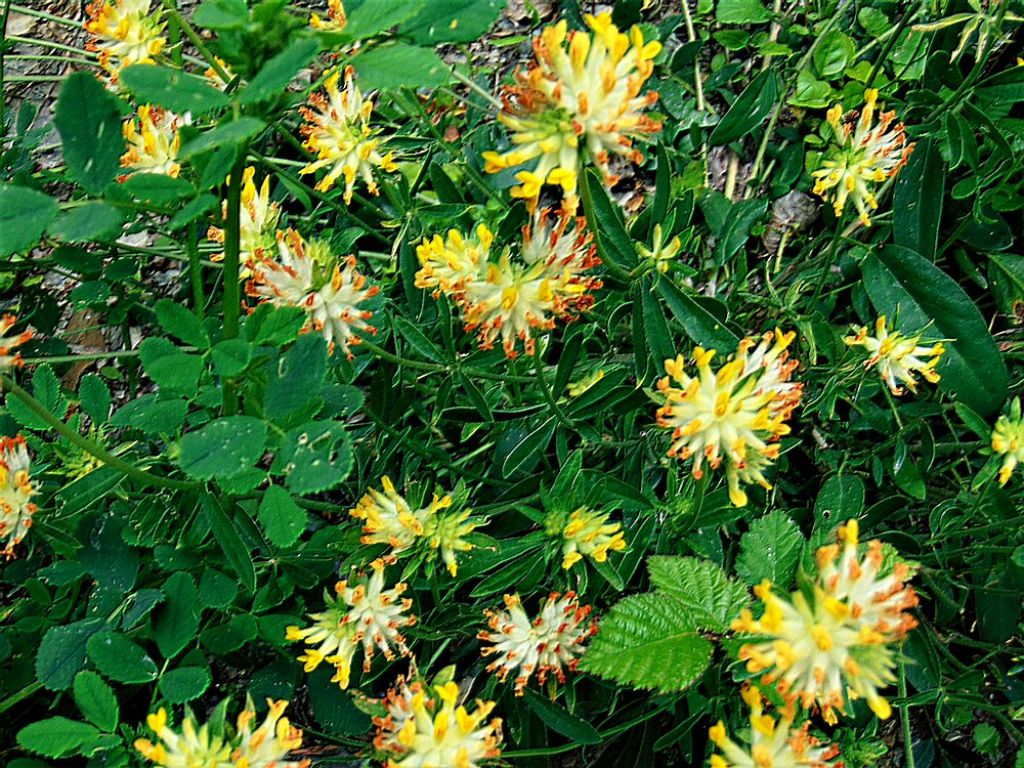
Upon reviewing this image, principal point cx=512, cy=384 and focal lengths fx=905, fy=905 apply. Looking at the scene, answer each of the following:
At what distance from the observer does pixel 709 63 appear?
2.81 meters

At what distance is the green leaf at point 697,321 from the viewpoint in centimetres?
169

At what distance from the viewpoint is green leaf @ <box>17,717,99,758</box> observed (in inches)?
62.8

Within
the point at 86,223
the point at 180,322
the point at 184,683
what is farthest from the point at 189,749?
the point at 86,223

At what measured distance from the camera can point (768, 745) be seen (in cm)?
132

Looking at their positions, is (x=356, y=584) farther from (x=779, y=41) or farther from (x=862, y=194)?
(x=779, y=41)

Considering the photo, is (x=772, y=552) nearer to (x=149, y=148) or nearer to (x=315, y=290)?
(x=315, y=290)

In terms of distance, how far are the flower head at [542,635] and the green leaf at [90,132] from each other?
1005 millimetres

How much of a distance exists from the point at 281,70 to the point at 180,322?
577mm

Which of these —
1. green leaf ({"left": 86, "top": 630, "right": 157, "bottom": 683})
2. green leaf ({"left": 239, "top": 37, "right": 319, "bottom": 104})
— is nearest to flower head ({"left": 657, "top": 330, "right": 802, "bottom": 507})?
green leaf ({"left": 239, "top": 37, "right": 319, "bottom": 104})

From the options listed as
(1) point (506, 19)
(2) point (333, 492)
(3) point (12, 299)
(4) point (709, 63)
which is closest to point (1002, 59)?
(4) point (709, 63)

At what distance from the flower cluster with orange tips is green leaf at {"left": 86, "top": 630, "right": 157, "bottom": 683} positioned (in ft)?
2.94

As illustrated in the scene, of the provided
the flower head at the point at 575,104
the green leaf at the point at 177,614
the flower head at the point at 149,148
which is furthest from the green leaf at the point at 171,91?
the green leaf at the point at 177,614

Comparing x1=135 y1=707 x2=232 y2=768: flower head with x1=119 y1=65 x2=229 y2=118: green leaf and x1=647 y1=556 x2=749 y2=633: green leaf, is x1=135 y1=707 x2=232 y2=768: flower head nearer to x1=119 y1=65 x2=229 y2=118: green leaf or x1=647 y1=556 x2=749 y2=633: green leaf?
x1=647 y1=556 x2=749 y2=633: green leaf

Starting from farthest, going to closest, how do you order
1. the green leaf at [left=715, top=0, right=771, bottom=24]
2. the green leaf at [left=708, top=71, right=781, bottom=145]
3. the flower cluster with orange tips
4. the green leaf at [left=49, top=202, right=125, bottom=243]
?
the green leaf at [left=715, top=0, right=771, bottom=24], the green leaf at [left=708, top=71, right=781, bottom=145], the flower cluster with orange tips, the green leaf at [left=49, top=202, right=125, bottom=243]
